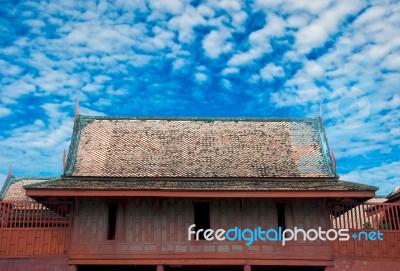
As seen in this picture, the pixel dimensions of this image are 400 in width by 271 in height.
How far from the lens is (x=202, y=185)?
17.5 meters

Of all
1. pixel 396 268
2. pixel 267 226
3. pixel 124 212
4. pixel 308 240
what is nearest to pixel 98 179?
pixel 124 212

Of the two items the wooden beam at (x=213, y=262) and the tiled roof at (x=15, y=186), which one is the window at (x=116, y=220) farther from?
the tiled roof at (x=15, y=186)

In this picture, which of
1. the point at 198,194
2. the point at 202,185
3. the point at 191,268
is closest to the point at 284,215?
the point at 202,185

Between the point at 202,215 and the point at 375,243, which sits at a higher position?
the point at 202,215

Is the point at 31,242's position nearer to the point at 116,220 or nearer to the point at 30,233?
the point at 30,233

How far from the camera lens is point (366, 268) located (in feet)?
55.4

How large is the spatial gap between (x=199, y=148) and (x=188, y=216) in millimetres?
3686

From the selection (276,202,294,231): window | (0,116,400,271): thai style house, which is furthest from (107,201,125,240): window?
(276,202,294,231): window

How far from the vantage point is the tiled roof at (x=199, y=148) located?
1902cm

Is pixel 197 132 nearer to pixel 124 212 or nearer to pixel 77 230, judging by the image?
pixel 124 212

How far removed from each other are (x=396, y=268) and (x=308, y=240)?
3.22 metres

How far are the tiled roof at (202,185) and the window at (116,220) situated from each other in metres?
0.86

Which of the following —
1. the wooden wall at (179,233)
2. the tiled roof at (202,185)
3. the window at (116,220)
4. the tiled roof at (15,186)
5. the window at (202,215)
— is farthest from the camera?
the tiled roof at (15,186)

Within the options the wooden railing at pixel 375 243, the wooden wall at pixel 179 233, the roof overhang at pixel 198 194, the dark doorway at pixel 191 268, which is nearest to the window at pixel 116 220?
the wooden wall at pixel 179 233
